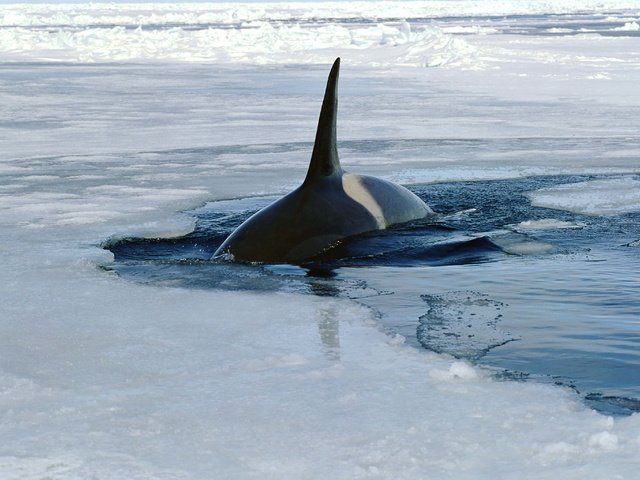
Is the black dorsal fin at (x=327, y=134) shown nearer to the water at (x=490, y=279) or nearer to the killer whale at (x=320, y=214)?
the killer whale at (x=320, y=214)

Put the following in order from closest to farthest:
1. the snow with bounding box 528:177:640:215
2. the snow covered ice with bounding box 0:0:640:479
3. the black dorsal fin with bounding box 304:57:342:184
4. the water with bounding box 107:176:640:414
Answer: the snow covered ice with bounding box 0:0:640:479
the water with bounding box 107:176:640:414
the black dorsal fin with bounding box 304:57:342:184
the snow with bounding box 528:177:640:215

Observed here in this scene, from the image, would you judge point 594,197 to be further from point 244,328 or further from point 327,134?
point 244,328

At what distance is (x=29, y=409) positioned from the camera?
12.4ft

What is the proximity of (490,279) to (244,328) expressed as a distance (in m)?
1.68

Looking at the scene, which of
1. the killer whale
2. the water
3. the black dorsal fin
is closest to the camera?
the water

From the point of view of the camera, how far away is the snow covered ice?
132 inches

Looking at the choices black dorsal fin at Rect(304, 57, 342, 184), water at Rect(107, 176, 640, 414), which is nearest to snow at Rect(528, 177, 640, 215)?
water at Rect(107, 176, 640, 414)

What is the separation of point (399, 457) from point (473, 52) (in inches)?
1227

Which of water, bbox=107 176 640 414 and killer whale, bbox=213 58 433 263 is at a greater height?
killer whale, bbox=213 58 433 263

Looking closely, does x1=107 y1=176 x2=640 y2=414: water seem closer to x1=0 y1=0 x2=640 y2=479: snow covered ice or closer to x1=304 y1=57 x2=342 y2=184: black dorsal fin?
x1=0 y1=0 x2=640 y2=479: snow covered ice

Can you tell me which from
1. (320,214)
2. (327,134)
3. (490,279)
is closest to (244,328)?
(490,279)

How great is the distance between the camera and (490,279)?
599 cm

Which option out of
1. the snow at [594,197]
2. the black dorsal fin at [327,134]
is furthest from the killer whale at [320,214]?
the snow at [594,197]

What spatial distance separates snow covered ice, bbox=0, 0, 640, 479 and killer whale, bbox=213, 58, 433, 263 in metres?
0.88
